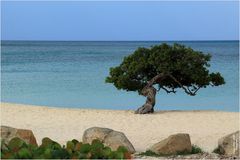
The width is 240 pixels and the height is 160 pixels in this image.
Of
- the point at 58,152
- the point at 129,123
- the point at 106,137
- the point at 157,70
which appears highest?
the point at 157,70

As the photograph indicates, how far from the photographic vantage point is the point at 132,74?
19281mm

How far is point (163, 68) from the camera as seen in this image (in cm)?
1897

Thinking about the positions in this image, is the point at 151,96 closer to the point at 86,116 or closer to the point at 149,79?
the point at 149,79

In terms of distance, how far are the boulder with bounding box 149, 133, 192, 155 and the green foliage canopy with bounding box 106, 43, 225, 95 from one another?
293 inches

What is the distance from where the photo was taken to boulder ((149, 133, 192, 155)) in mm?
11375

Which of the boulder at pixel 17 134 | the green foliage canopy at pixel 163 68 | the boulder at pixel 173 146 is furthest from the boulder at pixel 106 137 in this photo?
the green foliage canopy at pixel 163 68

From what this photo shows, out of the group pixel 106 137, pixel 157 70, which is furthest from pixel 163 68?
pixel 106 137

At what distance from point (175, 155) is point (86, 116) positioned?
24.6 feet

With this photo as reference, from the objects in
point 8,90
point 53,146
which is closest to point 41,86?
point 8,90

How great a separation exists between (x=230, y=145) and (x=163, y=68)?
7815 millimetres

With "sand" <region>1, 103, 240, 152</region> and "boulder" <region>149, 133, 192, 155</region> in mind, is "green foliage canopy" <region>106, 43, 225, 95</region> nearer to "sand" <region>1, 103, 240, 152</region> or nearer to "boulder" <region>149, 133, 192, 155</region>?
"sand" <region>1, 103, 240, 152</region>

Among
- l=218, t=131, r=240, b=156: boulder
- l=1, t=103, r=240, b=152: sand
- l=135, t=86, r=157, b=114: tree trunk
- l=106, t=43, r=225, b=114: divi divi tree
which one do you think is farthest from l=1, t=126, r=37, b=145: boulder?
l=135, t=86, r=157, b=114: tree trunk

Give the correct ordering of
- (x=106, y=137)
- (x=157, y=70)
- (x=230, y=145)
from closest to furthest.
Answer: (x=106, y=137), (x=230, y=145), (x=157, y=70)

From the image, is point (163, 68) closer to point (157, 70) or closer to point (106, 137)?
point (157, 70)
